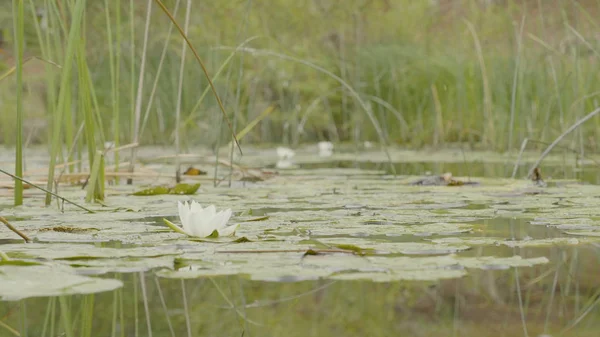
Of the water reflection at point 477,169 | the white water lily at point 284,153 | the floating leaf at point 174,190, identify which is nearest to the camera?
the floating leaf at point 174,190

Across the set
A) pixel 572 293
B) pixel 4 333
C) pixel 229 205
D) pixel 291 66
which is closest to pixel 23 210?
pixel 229 205

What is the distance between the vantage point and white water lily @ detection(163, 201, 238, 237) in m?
1.86

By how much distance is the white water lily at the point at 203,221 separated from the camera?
186cm

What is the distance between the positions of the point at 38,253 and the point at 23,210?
966 millimetres

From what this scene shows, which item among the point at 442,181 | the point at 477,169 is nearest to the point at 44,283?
the point at 442,181

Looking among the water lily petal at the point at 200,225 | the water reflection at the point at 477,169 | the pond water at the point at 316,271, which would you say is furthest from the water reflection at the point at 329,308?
the water reflection at the point at 477,169

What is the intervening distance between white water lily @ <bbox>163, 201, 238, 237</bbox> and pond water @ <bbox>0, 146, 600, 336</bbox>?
0.03 m

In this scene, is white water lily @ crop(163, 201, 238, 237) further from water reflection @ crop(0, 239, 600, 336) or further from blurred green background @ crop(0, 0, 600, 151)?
blurred green background @ crop(0, 0, 600, 151)

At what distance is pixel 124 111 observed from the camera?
7879mm

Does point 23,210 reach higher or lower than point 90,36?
lower

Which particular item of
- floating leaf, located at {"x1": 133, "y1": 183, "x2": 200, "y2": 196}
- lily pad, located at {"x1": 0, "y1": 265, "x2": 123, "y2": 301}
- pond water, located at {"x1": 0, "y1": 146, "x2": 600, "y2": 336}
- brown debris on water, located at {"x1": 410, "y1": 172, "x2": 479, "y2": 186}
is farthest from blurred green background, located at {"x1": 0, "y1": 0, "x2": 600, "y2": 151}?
lily pad, located at {"x1": 0, "y1": 265, "x2": 123, "y2": 301}

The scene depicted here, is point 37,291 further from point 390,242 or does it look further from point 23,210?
point 23,210

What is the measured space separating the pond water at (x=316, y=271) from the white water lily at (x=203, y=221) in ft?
0.09

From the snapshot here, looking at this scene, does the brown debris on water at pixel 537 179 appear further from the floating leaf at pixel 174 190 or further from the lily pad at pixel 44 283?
the lily pad at pixel 44 283
